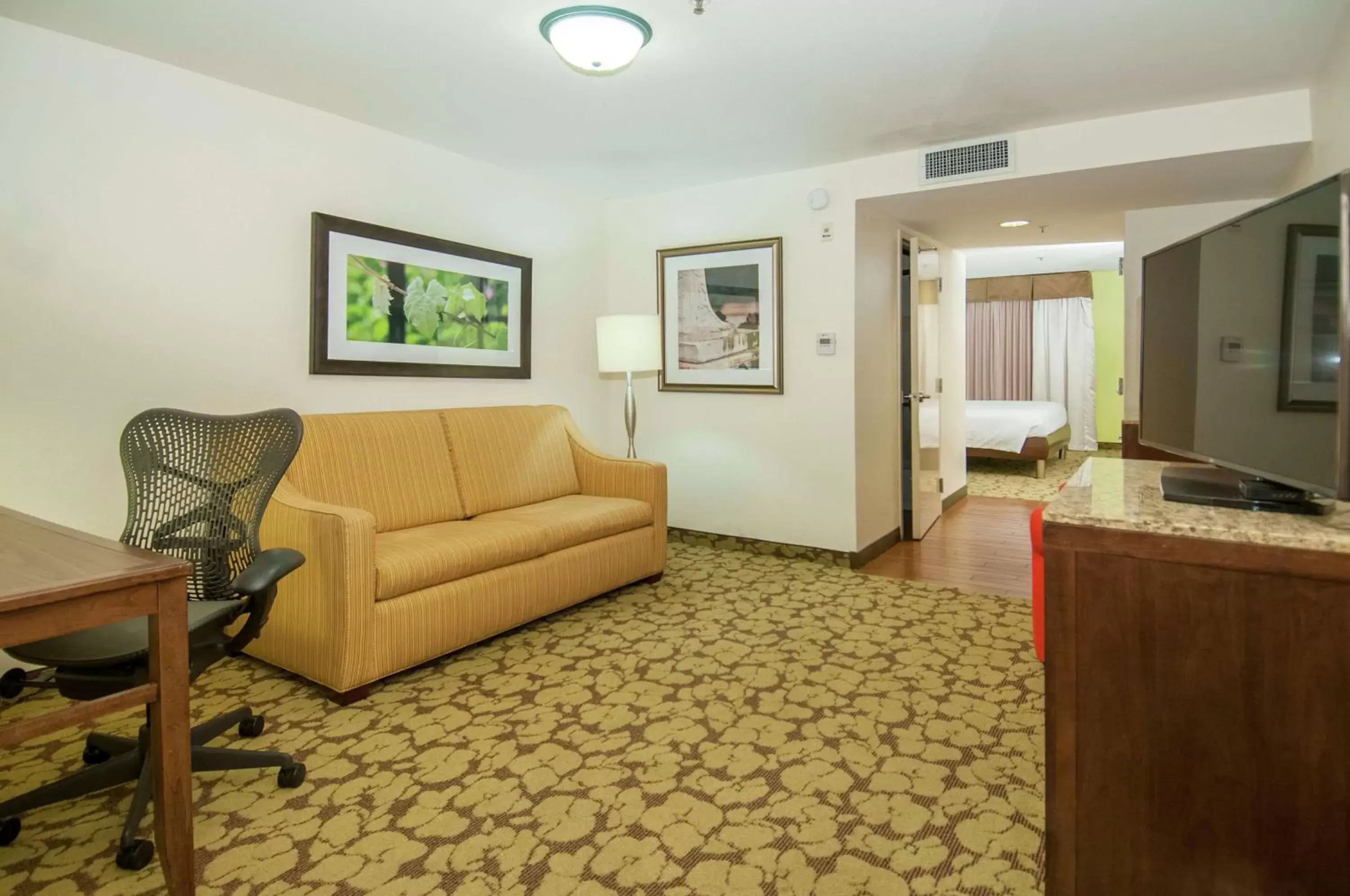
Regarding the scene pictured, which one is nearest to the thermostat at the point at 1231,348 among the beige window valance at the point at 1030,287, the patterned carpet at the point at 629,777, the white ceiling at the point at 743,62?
the patterned carpet at the point at 629,777

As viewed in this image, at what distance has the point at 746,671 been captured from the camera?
108 inches

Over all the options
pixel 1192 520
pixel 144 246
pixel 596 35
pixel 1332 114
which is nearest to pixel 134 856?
pixel 144 246

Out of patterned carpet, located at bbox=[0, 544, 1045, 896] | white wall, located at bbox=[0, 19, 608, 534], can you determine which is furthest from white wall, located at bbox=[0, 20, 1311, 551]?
patterned carpet, located at bbox=[0, 544, 1045, 896]

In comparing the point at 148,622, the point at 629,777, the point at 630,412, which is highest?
the point at 630,412

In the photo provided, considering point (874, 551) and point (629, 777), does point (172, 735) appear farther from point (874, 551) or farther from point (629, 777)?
point (874, 551)

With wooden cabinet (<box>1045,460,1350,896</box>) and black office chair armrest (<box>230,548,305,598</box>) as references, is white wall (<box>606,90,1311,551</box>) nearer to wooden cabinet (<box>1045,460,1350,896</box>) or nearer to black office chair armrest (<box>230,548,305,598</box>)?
wooden cabinet (<box>1045,460,1350,896</box>)

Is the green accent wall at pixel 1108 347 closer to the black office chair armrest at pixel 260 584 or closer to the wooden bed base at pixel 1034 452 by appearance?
the wooden bed base at pixel 1034 452

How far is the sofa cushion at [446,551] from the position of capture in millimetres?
2568

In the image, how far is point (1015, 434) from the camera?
7.41 metres

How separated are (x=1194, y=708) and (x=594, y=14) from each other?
97.2 inches

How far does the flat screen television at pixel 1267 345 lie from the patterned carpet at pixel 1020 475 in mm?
4530

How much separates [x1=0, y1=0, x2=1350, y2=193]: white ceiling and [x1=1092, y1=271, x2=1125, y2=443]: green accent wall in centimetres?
705

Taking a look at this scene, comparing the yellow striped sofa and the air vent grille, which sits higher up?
the air vent grille

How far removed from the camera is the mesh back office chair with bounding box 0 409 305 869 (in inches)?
70.9
